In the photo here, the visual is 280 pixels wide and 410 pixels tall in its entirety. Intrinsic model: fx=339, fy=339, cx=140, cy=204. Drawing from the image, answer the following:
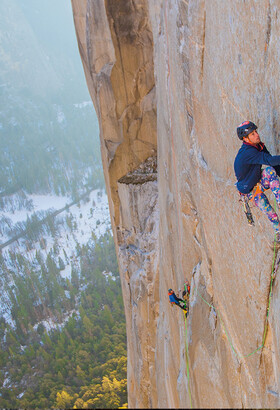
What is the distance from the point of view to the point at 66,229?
62.9 m

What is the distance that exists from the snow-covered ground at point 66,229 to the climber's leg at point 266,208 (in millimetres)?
44492

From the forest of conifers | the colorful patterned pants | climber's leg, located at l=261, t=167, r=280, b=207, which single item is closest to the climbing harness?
the colorful patterned pants

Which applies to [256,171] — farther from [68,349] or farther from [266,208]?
[68,349]

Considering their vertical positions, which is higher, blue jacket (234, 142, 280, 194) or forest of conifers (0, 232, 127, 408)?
blue jacket (234, 142, 280, 194)

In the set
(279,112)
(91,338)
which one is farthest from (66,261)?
(279,112)

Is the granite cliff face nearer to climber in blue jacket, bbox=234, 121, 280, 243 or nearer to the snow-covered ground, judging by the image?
climber in blue jacket, bbox=234, 121, 280, 243

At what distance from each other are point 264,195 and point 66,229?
61695 millimetres

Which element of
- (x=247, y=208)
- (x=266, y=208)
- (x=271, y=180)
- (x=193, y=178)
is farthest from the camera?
(x=193, y=178)

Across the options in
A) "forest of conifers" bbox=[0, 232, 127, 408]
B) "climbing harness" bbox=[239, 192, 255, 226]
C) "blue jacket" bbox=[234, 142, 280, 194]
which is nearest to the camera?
"blue jacket" bbox=[234, 142, 280, 194]

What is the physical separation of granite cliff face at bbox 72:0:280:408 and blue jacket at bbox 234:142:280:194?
249 mm

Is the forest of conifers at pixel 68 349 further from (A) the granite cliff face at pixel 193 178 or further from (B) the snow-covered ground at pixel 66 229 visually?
(A) the granite cliff face at pixel 193 178

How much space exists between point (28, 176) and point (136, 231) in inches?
2595

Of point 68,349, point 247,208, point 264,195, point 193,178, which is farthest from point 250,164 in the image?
point 68,349

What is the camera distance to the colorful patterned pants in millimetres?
2935
